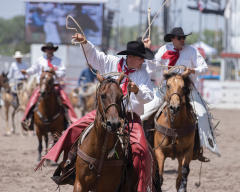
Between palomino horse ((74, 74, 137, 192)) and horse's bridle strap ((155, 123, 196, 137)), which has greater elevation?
palomino horse ((74, 74, 137, 192))

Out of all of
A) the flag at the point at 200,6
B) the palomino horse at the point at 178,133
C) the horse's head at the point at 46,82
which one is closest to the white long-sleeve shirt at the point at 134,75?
the palomino horse at the point at 178,133

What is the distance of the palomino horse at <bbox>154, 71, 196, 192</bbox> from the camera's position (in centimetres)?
786

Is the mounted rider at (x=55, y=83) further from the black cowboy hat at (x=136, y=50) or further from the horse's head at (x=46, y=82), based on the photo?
the black cowboy hat at (x=136, y=50)

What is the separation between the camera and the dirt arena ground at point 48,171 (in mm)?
8828

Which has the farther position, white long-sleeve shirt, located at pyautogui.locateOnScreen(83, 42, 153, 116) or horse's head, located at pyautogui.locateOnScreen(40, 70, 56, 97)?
horse's head, located at pyautogui.locateOnScreen(40, 70, 56, 97)

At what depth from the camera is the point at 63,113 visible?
11406mm

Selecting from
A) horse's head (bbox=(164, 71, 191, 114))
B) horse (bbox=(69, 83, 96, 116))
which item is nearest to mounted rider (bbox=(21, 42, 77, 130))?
horse's head (bbox=(164, 71, 191, 114))

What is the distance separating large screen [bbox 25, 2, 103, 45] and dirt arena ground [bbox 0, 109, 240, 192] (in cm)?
1186

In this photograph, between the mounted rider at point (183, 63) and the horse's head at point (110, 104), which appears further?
the mounted rider at point (183, 63)

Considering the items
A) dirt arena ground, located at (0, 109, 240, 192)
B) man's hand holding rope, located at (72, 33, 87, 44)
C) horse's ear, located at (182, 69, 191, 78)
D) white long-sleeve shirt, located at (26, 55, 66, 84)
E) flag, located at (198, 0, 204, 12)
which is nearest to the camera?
man's hand holding rope, located at (72, 33, 87, 44)

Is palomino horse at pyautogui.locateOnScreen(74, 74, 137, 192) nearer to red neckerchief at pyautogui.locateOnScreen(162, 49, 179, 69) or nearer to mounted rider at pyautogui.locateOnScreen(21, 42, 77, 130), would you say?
red neckerchief at pyautogui.locateOnScreen(162, 49, 179, 69)

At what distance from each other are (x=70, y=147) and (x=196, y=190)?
3384 millimetres

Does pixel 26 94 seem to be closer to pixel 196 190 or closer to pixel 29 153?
pixel 29 153

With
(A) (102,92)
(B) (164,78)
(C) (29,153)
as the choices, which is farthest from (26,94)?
(A) (102,92)
